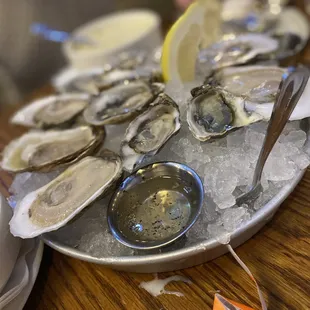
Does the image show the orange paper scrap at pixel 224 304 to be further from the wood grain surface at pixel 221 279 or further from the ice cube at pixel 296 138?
the ice cube at pixel 296 138

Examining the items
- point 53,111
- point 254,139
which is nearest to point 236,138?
point 254,139

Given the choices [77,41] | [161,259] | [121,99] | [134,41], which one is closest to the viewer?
[161,259]

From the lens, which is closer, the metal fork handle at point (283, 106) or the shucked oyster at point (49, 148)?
the metal fork handle at point (283, 106)

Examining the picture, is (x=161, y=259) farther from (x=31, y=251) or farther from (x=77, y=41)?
(x=77, y=41)

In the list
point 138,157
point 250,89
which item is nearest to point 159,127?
point 138,157

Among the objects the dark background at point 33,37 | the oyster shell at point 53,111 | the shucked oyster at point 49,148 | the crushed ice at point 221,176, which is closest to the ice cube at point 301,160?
the crushed ice at point 221,176

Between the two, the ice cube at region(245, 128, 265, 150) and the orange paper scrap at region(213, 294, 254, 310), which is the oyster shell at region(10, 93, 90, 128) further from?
Answer: the orange paper scrap at region(213, 294, 254, 310)
